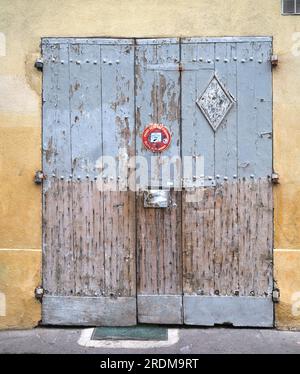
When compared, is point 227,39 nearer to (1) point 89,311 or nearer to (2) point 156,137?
(2) point 156,137

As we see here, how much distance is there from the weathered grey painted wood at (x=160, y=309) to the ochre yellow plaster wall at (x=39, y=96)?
3.13 feet

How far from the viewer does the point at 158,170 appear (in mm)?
4266

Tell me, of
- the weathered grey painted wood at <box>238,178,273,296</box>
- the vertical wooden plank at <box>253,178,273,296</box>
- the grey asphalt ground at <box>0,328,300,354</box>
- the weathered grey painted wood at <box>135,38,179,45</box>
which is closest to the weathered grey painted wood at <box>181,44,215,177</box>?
the weathered grey painted wood at <box>135,38,179,45</box>

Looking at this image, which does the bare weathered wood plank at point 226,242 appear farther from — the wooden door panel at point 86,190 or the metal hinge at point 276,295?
the wooden door panel at point 86,190

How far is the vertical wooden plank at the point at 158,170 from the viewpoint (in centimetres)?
423

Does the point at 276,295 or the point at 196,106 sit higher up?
the point at 196,106

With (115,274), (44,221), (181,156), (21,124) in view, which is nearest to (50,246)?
(44,221)

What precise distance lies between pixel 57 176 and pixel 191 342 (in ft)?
6.47

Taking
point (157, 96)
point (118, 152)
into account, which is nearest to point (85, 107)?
point (118, 152)

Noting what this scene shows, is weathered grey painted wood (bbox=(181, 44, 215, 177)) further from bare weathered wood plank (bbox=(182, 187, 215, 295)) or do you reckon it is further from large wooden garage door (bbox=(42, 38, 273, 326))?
bare weathered wood plank (bbox=(182, 187, 215, 295))

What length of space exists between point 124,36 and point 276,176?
1.93 m

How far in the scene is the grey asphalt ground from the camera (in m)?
3.88

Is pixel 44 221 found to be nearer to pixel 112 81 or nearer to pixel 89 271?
pixel 89 271

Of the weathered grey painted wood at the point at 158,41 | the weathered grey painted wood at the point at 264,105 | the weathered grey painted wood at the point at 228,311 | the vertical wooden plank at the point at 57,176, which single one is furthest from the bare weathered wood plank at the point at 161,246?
the weathered grey painted wood at the point at 158,41
